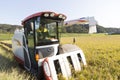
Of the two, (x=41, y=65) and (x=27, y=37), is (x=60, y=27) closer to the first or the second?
(x=27, y=37)

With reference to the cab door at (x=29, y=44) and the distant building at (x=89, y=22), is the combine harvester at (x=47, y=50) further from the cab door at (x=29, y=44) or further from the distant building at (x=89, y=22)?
the distant building at (x=89, y=22)

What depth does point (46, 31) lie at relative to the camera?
6574 mm

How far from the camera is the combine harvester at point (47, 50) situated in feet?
18.7

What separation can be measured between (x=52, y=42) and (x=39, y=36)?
0.62 m

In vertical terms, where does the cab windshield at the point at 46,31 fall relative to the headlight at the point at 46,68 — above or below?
above

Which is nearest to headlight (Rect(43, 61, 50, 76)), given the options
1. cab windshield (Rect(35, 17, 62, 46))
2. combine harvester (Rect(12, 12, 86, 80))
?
combine harvester (Rect(12, 12, 86, 80))

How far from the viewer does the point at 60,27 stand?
704 centimetres

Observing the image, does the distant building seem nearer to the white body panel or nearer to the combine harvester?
the combine harvester

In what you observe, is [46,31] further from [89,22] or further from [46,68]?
[89,22]

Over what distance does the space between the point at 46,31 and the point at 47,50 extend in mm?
799

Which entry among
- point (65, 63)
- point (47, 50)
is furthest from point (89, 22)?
point (65, 63)

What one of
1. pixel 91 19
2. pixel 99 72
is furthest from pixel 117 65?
pixel 91 19

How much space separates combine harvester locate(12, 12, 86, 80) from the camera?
18.7 ft

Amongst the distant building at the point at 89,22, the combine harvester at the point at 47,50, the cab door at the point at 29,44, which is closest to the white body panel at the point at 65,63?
the combine harvester at the point at 47,50
